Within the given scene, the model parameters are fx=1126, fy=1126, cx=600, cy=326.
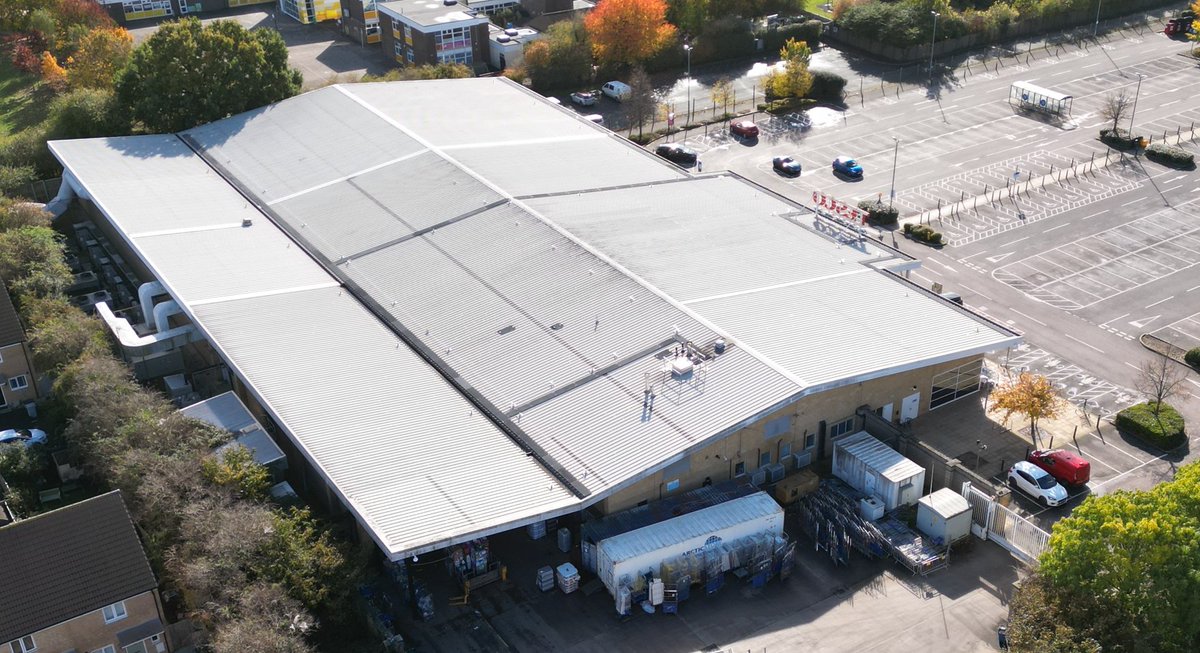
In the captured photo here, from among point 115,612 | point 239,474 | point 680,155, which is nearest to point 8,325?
point 239,474

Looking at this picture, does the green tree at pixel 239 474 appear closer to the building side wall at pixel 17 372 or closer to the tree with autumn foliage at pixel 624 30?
the building side wall at pixel 17 372

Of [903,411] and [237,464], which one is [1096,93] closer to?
[903,411]

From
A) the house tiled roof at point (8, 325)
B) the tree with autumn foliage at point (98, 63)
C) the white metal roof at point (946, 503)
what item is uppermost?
the tree with autumn foliage at point (98, 63)

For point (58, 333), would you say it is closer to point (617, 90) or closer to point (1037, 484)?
point (1037, 484)

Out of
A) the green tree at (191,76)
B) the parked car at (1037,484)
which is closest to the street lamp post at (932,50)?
the green tree at (191,76)

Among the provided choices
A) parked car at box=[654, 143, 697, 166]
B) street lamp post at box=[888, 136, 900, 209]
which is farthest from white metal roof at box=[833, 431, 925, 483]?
→ parked car at box=[654, 143, 697, 166]

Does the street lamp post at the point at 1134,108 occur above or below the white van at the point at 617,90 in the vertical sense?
below

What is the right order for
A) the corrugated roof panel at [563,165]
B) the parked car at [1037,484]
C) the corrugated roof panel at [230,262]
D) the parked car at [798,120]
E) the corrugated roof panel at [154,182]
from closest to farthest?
the parked car at [1037,484]
the corrugated roof panel at [230,262]
the corrugated roof panel at [154,182]
the corrugated roof panel at [563,165]
the parked car at [798,120]
